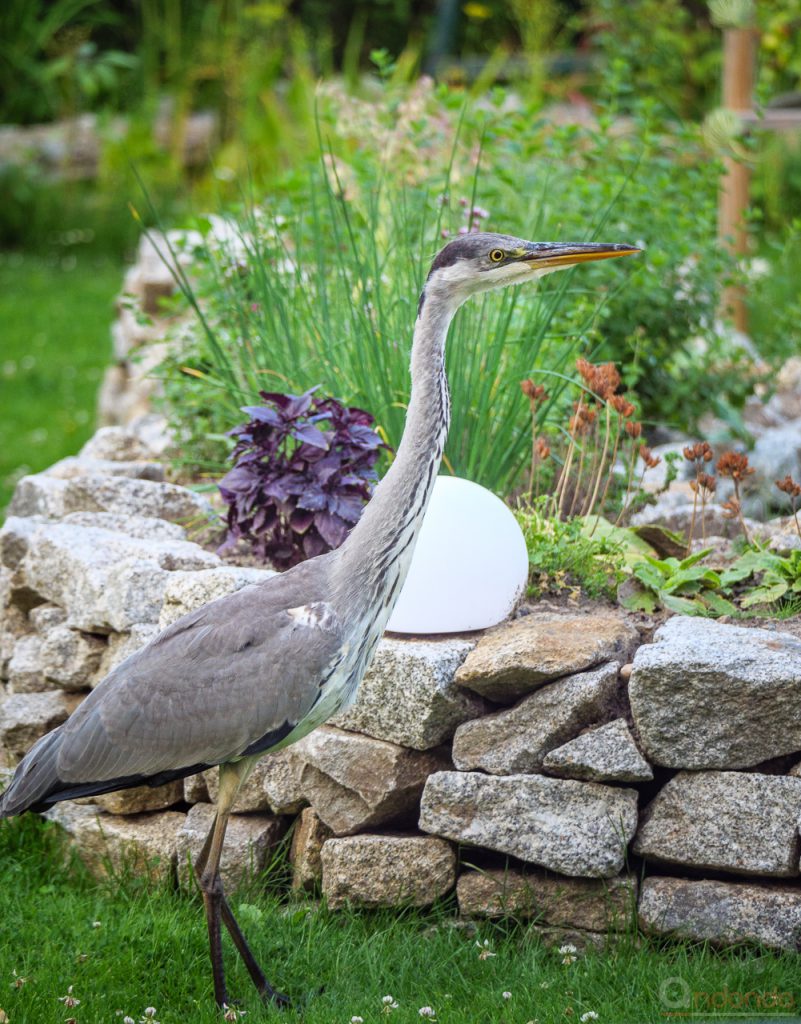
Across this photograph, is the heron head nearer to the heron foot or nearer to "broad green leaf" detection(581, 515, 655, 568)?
"broad green leaf" detection(581, 515, 655, 568)

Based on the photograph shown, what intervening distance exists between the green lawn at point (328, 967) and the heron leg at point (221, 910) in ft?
0.18

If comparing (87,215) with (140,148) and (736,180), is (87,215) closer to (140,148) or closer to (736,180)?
(140,148)

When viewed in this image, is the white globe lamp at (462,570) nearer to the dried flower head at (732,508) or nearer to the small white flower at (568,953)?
the dried flower head at (732,508)

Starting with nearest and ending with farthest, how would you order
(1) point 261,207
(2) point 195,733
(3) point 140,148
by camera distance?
(2) point 195,733, (1) point 261,207, (3) point 140,148

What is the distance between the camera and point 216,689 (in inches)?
125

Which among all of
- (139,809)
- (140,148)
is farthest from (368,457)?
(140,148)

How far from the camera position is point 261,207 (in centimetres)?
543

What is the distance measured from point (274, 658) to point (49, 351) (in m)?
7.06

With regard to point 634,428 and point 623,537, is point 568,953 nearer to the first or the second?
point 623,537

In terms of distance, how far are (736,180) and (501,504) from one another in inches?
162

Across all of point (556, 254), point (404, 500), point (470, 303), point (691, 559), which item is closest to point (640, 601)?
point (691, 559)

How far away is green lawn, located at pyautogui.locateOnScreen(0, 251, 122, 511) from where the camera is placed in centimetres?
802

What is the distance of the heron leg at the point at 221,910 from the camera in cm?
314

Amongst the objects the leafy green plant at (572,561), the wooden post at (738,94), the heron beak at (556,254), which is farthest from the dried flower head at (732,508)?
the wooden post at (738,94)
